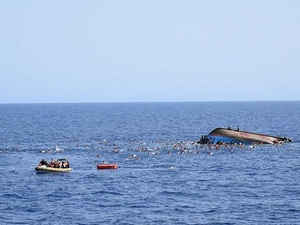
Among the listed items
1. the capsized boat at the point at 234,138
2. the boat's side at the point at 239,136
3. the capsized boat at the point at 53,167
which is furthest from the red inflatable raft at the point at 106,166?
the boat's side at the point at 239,136

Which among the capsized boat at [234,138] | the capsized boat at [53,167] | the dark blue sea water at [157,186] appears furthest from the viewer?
the capsized boat at [234,138]

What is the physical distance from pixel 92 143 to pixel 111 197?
72076 mm

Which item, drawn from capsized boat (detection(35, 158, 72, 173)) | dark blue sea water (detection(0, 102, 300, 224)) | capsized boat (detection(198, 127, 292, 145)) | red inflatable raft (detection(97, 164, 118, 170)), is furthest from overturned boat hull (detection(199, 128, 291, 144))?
capsized boat (detection(35, 158, 72, 173))

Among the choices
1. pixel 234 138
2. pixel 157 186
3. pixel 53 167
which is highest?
pixel 234 138

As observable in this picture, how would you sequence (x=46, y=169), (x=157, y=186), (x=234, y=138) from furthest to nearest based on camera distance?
1. (x=234, y=138)
2. (x=46, y=169)
3. (x=157, y=186)

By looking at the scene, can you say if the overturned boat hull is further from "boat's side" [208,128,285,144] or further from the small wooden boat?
the small wooden boat

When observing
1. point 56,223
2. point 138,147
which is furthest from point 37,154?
point 56,223

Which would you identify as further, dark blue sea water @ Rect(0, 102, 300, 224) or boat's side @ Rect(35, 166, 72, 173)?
boat's side @ Rect(35, 166, 72, 173)

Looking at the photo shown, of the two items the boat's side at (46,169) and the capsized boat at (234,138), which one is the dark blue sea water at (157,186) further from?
the capsized boat at (234,138)

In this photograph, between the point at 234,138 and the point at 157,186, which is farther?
the point at 234,138

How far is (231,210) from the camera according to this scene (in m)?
64.0

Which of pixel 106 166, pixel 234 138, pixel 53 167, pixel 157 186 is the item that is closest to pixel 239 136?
pixel 234 138

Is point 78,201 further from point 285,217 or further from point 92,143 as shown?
point 92,143

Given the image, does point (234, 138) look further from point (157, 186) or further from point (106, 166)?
point (157, 186)
